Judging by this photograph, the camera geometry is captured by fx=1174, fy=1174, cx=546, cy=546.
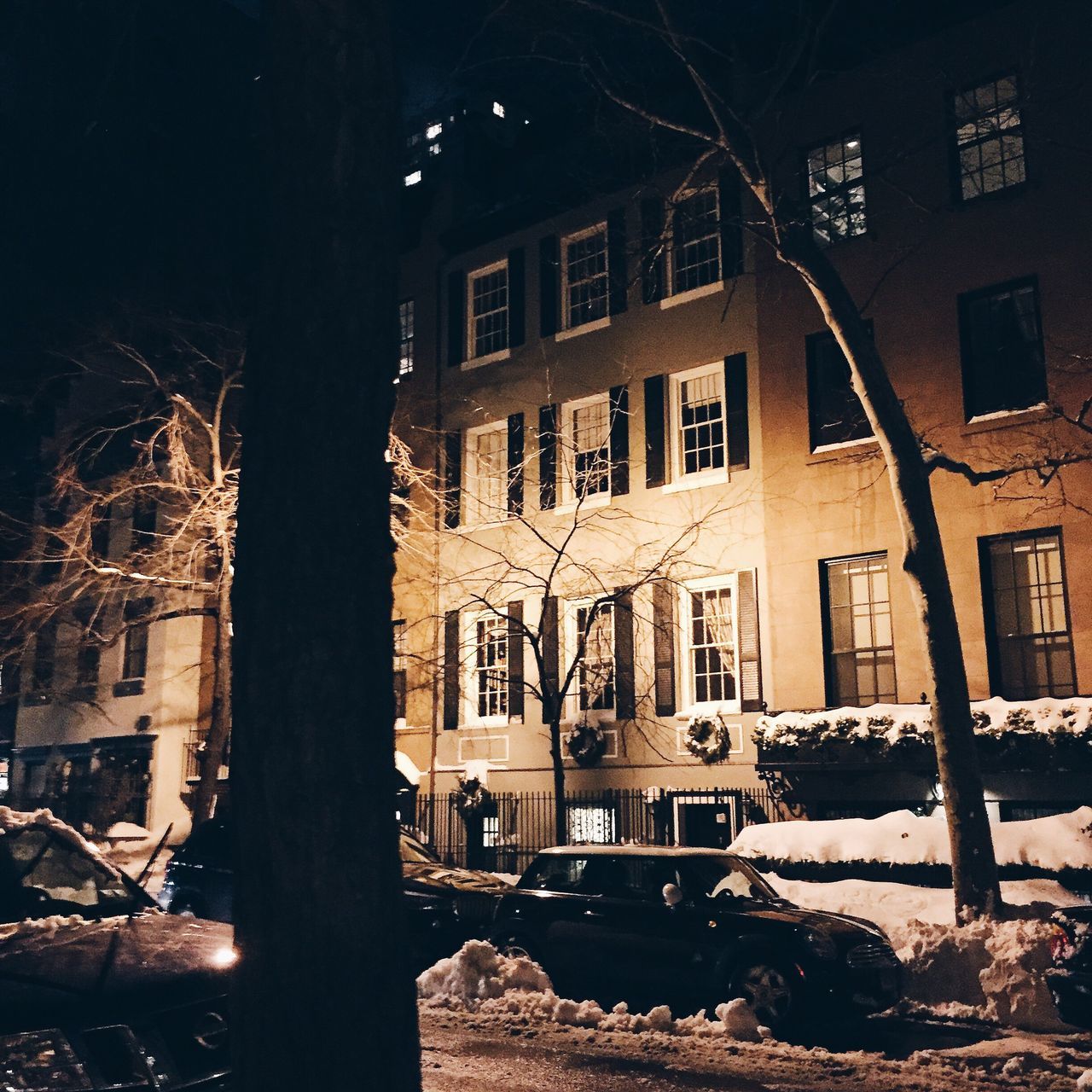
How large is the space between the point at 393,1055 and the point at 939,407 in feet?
55.8

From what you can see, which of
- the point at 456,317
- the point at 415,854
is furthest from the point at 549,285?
the point at 415,854

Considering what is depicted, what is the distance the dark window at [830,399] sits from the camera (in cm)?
2009

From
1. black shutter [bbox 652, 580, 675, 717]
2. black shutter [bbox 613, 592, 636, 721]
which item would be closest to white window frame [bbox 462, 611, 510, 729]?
black shutter [bbox 613, 592, 636, 721]

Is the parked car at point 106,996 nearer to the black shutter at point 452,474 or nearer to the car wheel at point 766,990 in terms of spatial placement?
the car wheel at point 766,990

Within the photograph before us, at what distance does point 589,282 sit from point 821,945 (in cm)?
1640

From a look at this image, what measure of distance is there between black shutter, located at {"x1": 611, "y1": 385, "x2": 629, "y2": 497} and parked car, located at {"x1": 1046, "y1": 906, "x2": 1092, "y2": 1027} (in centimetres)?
1497

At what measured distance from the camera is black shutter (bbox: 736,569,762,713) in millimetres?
20422

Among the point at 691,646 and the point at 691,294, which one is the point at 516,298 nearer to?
the point at 691,294

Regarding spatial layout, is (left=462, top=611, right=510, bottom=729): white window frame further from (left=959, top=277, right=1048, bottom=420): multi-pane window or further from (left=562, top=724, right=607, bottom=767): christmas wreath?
(left=959, top=277, right=1048, bottom=420): multi-pane window

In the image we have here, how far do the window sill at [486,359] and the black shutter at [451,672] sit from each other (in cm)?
563

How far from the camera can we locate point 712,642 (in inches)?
846

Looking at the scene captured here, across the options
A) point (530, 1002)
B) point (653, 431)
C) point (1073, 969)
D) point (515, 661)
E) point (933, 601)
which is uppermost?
point (653, 431)

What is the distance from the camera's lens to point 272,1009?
399 centimetres

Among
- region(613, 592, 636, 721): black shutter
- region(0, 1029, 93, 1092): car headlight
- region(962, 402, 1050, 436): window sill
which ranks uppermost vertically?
region(962, 402, 1050, 436): window sill
